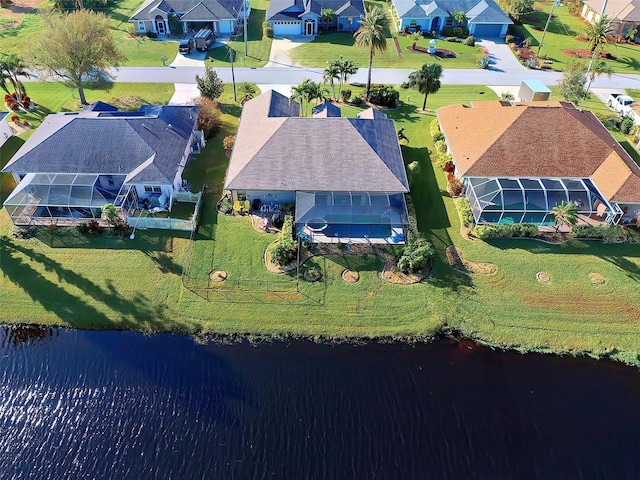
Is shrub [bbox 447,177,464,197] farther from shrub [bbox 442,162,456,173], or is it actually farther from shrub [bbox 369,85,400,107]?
shrub [bbox 369,85,400,107]

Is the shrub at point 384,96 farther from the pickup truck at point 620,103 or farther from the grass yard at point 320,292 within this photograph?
the pickup truck at point 620,103

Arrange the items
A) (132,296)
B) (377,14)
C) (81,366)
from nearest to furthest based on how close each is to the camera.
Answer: (81,366) < (132,296) < (377,14)

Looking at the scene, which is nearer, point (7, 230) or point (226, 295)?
point (226, 295)

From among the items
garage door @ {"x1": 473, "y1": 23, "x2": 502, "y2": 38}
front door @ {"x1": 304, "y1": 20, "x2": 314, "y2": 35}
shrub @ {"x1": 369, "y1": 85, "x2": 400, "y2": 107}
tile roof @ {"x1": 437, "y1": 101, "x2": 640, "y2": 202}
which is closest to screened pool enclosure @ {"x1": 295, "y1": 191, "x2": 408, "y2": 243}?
tile roof @ {"x1": 437, "y1": 101, "x2": 640, "y2": 202}

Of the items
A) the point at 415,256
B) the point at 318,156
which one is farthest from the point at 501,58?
the point at 415,256

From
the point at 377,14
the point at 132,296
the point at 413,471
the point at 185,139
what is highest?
the point at 377,14

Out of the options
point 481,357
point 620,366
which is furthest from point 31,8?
point 620,366

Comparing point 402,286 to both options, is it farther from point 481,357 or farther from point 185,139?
point 185,139
